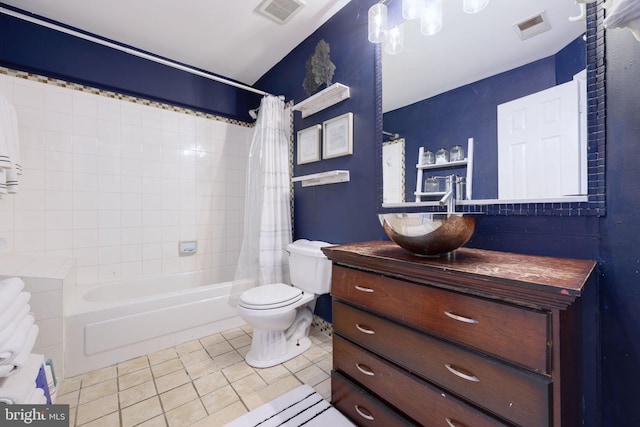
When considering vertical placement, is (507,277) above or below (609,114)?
below

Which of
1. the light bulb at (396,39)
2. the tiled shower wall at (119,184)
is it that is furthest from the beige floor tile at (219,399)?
the light bulb at (396,39)

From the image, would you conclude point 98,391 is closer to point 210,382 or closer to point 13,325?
point 210,382

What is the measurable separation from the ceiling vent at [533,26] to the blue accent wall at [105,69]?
258 centimetres

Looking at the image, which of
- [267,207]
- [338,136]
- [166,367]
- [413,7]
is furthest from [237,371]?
[413,7]

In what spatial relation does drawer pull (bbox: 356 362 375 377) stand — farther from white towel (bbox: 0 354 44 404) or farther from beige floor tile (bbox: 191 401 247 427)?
white towel (bbox: 0 354 44 404)

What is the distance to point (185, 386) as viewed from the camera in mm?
1481

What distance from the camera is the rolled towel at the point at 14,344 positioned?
821 millimetres

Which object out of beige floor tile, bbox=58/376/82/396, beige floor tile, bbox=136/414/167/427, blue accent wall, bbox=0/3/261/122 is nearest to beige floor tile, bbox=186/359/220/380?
Result: beige floor tile, bbox=136/414/167/427

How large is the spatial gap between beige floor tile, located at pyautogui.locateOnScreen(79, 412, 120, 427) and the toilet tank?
116 cm

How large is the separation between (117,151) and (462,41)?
8.91ft

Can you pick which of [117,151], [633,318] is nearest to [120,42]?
[117,151]

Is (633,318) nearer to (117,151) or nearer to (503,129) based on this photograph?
(503,129)

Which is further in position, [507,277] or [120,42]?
[120,42]

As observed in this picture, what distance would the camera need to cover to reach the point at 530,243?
1062 mm
